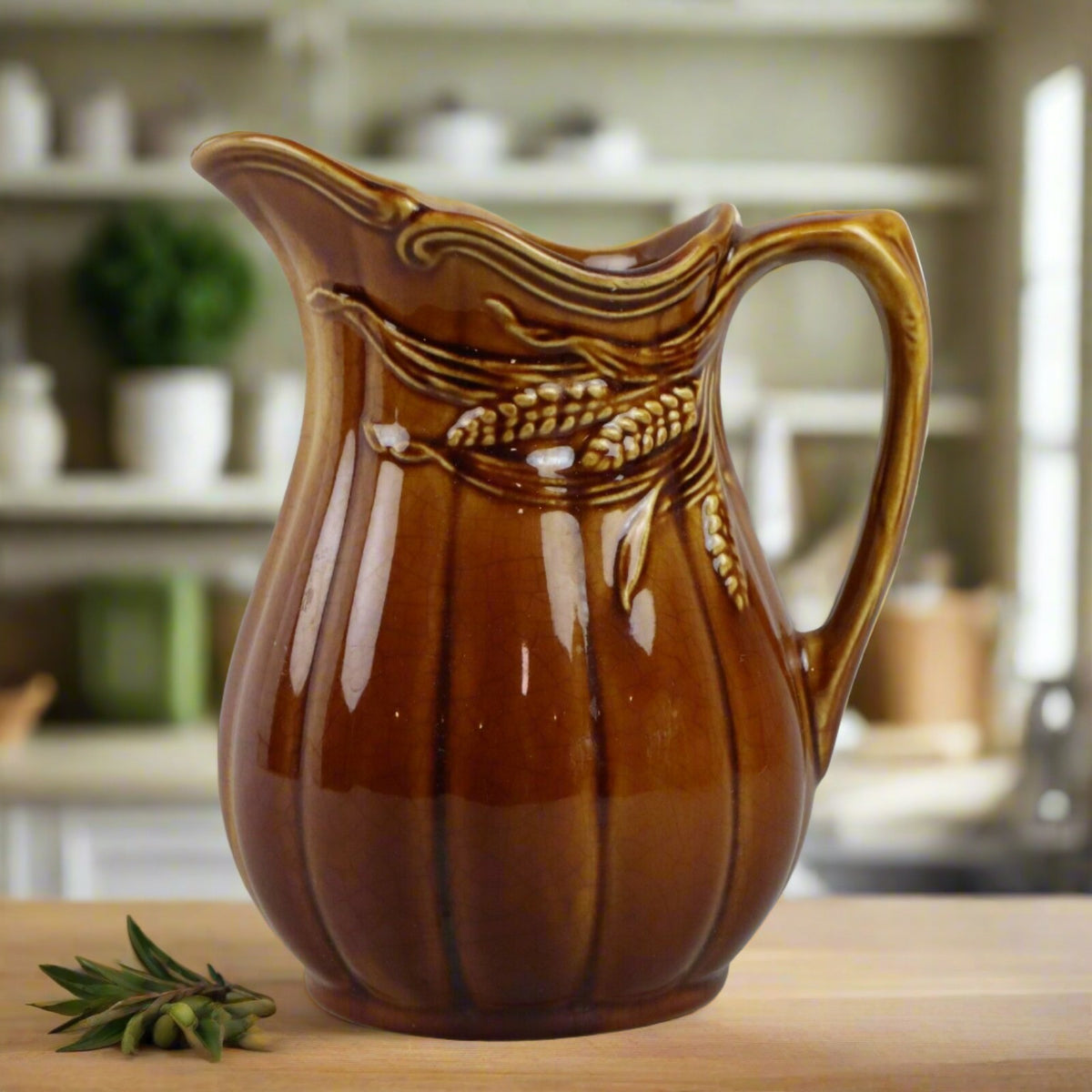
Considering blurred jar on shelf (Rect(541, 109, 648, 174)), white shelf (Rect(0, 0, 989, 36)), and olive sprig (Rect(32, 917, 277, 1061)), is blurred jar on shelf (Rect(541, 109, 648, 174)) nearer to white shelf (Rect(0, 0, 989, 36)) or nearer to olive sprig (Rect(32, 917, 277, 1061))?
white shelf (Rect(0, 0, 989, 36))

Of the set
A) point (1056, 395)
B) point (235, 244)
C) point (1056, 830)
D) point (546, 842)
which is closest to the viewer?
point (546, 842)

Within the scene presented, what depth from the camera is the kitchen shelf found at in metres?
2.12

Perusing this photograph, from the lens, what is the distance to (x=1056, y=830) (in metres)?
1.82

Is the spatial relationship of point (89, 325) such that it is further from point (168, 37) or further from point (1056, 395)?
point (1056, 395)

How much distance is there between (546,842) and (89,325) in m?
2.09

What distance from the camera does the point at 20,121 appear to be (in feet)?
6.95

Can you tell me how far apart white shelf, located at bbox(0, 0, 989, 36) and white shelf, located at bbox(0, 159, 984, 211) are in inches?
8.5

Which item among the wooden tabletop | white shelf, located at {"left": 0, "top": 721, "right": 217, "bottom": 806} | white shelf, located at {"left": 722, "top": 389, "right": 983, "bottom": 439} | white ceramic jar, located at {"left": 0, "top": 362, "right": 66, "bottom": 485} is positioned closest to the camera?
the wooden tabletop

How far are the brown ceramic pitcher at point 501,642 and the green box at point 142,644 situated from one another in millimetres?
1752

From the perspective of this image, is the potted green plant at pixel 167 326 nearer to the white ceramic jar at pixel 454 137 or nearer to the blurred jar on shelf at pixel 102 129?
the blurred jar on shelf at pixel 102 129

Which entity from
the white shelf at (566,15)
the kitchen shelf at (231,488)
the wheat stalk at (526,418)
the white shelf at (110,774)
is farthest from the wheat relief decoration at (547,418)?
the white shelf at (566,15)

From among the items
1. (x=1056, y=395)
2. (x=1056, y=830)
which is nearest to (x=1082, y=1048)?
(x=1056, y=830)

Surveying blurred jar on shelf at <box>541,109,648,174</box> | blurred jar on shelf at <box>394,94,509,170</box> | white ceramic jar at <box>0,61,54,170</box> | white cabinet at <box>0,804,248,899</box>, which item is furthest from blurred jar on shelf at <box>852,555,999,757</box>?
white ceramic jar at <box>0,61,54,170</box>

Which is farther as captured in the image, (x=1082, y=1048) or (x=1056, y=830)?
(x=1056, y=830)
